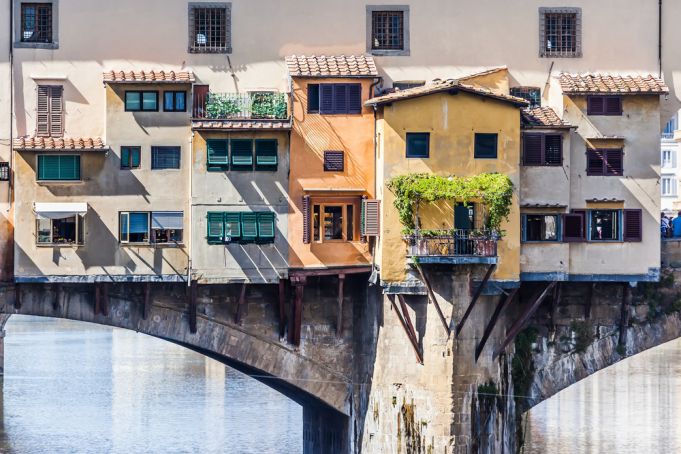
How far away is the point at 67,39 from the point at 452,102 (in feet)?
41.6

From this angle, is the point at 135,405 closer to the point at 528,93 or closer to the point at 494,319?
the point at 528,93

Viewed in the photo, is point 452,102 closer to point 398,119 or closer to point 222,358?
point 398,119

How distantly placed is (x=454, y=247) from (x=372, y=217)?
3.14 metres

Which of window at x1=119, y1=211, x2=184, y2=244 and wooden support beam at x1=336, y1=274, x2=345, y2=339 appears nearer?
window at x1=119, y1=211, x2=184, y2=244

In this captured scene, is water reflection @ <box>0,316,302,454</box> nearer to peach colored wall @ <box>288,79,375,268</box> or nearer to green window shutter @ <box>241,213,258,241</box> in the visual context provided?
peach colored wall @ <box>288,79,375,268</box>

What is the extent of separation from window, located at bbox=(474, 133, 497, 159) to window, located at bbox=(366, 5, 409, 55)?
5.13 meters

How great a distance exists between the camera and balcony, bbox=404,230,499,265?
5662 cm

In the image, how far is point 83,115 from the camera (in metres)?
60.8

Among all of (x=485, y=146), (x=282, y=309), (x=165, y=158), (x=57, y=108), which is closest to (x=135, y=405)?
(x=282, y=309)

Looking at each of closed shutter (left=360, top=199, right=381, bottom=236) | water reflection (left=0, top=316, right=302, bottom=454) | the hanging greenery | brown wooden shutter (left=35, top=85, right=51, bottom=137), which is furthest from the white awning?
water reflection (left=0, top=316, right=302, bottom=454)

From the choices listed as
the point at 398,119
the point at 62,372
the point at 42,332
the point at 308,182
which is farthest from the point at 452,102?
the point at 42,332

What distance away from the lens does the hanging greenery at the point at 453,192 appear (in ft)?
187

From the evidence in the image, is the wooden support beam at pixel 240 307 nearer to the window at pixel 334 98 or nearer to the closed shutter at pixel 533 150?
the window at pixel 334 98

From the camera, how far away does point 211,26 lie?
201ft
